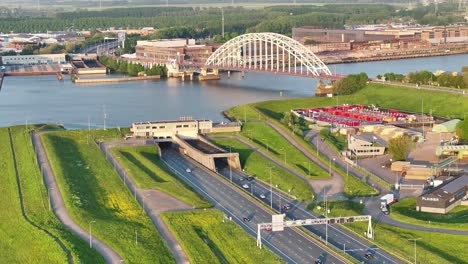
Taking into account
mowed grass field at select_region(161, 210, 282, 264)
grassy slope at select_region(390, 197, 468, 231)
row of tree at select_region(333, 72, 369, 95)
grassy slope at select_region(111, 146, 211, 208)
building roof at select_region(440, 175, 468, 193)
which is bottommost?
grassy slope at select_region(390, 197, 468, 231)

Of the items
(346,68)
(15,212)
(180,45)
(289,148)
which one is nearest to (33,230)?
(15,212)

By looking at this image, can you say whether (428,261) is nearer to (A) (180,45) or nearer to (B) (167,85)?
(B) (167,85)

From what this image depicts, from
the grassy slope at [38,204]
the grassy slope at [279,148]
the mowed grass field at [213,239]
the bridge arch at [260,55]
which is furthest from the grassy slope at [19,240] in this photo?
the bridge arch at [260,55]

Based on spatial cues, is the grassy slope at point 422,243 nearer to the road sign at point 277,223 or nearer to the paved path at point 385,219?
the paved path at point 385,219

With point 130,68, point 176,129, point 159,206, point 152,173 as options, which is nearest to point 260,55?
point 130,68

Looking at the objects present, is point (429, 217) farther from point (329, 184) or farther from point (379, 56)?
point (379, 56)

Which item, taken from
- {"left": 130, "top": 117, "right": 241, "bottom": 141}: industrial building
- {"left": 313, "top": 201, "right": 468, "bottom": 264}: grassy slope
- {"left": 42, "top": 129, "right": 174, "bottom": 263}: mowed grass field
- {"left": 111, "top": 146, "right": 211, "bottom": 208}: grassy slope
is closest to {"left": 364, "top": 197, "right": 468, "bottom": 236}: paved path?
{"left": 313, "top": 201, "right": 468, "bottom": 264}: grassy slope

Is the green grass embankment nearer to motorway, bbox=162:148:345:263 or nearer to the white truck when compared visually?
the white truck
